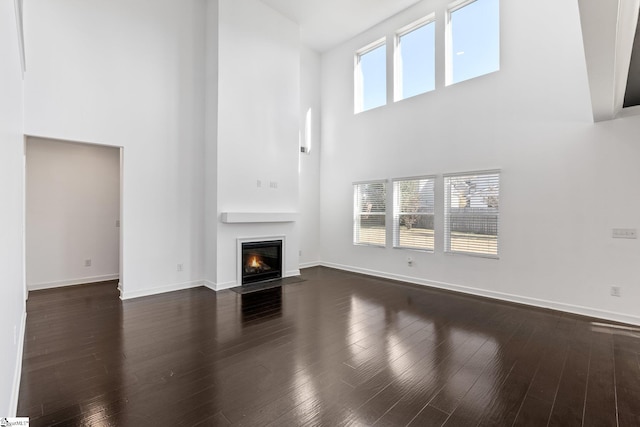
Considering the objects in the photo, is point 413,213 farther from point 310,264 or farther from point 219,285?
point 219,285

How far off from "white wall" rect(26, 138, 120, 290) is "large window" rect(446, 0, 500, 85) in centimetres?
645

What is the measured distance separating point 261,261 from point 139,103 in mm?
3381

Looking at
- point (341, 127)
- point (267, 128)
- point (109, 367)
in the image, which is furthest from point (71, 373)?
point (341, 127)

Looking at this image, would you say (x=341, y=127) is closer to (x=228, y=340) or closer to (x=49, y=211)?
(x=228, y=340)

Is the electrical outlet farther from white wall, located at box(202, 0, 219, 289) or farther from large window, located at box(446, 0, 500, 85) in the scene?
white wall, located at box(202, 0, 219, 289)

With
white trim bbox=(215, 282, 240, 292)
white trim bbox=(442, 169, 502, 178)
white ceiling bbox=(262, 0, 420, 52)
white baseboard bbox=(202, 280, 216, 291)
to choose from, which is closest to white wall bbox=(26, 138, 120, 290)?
white baseboard bbox=(202, 280, 216, 291)

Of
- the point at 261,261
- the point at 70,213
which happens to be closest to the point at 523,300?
the point at 261,261

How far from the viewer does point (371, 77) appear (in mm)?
6500

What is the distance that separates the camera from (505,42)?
4.47m

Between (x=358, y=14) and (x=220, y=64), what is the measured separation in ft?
9.71

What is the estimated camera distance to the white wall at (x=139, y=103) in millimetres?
3924

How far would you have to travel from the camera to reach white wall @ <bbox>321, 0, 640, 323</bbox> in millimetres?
3641

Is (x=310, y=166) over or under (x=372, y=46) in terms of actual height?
under

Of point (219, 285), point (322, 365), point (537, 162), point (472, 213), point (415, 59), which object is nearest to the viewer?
point (322, 365)
